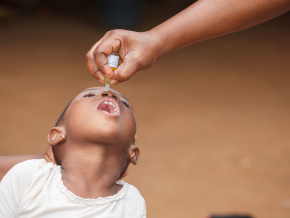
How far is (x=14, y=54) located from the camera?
243 inches

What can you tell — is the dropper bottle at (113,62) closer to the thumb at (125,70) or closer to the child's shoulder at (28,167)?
the thumb at (125,70)

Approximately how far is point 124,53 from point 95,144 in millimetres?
369

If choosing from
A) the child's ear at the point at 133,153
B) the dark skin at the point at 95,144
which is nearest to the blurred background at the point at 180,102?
the child's ear at the point at 133,153

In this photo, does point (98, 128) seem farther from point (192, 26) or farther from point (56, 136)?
point (192, 26)

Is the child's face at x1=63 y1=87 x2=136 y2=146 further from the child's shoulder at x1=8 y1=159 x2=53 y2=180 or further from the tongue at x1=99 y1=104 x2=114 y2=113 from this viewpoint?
the child's shoulder at x1=8 y1=159 x2=53 y2=180

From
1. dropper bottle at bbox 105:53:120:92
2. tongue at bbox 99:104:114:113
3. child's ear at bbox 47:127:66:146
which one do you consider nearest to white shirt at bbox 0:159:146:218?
child's ear at bbox 47:127:66:146

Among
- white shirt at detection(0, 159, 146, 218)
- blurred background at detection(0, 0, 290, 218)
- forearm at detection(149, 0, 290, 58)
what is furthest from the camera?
blurred background at detection(0, 0, 290, 218)

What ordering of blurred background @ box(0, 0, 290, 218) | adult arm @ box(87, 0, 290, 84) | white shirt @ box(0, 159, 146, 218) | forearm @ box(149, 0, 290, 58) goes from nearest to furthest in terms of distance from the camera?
1. white shirt @ box(0, 159, 146, 218)
2. adult arm @ box(87, 0, 290, 84)
3. forearm @ box(149, 0, 290, 58)
4. blurred background @ box(0, 0, 290, 218)

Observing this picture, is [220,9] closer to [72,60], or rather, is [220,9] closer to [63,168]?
[63,168]

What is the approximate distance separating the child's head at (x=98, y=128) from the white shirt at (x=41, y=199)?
0.49 feet

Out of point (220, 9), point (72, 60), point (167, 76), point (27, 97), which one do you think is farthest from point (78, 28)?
point (220, 9)

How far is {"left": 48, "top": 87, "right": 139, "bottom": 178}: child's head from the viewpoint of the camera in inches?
74.1

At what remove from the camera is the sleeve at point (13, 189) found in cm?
181

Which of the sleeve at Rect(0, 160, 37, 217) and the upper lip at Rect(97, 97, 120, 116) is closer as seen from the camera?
the sleeve at Rect(0, 160, 37, 217)
